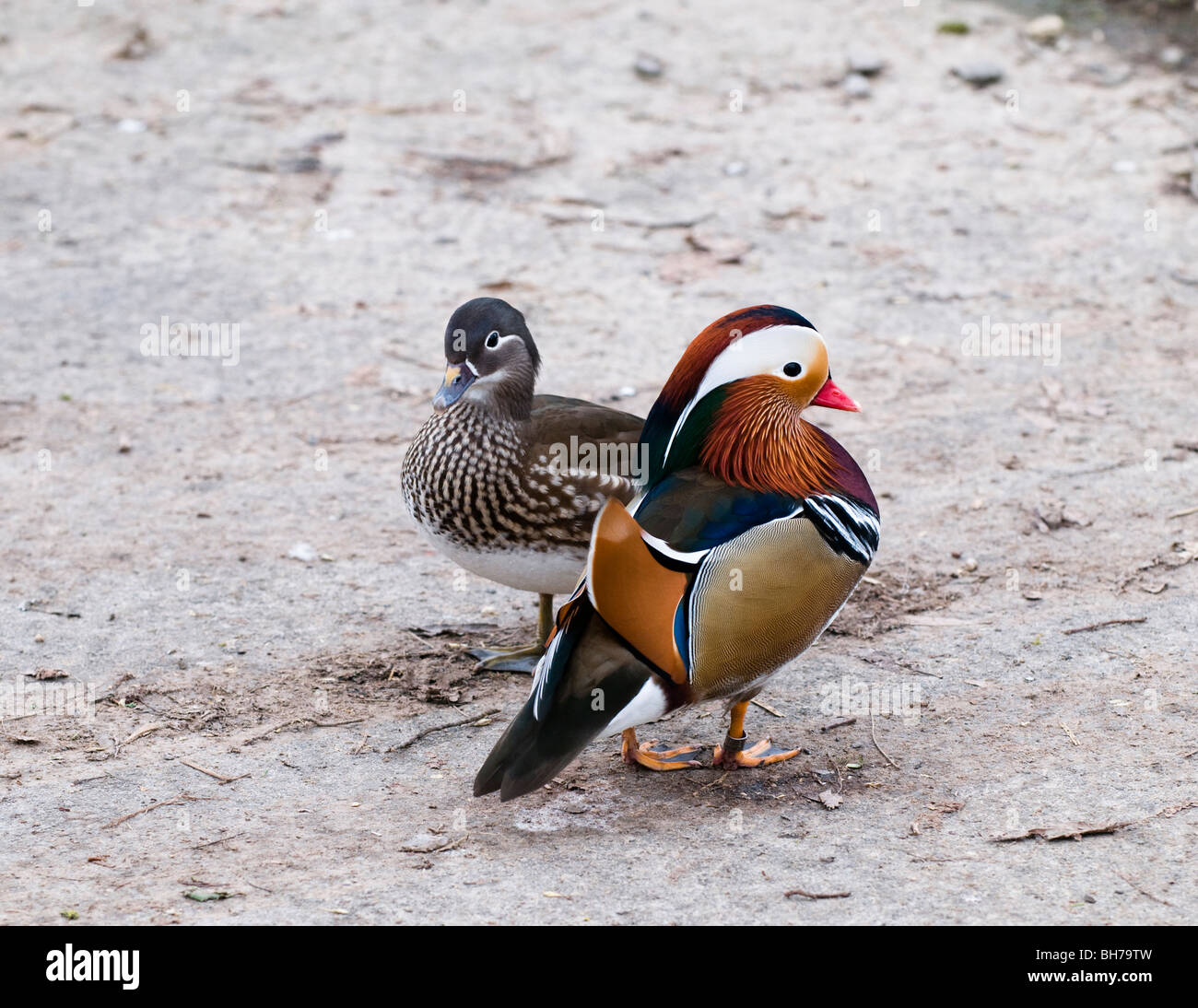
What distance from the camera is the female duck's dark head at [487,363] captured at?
12.1ft

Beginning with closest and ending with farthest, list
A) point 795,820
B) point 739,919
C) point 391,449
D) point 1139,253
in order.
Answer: point 739,919 → point 795,820 → point 391,449 → point 1139,253

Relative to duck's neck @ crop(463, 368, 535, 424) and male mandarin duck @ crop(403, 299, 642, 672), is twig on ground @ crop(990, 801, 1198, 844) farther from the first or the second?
duck's neck @ crop(463, 368, 535, 424)

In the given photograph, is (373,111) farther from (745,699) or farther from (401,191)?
(745,699)

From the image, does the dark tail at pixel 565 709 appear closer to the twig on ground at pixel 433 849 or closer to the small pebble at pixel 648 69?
the twig on ground at pixel 433 849

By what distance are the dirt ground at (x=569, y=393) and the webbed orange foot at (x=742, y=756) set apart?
0.04m

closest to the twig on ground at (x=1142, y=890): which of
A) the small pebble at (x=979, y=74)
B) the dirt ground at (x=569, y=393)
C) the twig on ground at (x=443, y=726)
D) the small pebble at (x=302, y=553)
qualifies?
the dirt ground at (x=569, y=393)

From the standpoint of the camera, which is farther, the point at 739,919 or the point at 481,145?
the point at 481,145

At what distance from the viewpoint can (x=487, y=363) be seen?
373cm

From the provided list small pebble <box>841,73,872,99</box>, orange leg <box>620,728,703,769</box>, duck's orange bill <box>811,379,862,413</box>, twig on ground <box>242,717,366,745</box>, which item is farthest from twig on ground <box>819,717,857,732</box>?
small pebble <box>841,73,872,99</box>

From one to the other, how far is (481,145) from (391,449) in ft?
9.12

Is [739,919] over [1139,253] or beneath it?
beneath

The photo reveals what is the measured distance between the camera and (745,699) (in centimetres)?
318

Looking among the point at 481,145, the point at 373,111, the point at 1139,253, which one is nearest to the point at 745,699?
the point at 1139,253

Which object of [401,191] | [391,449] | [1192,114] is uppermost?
[1192,114]
